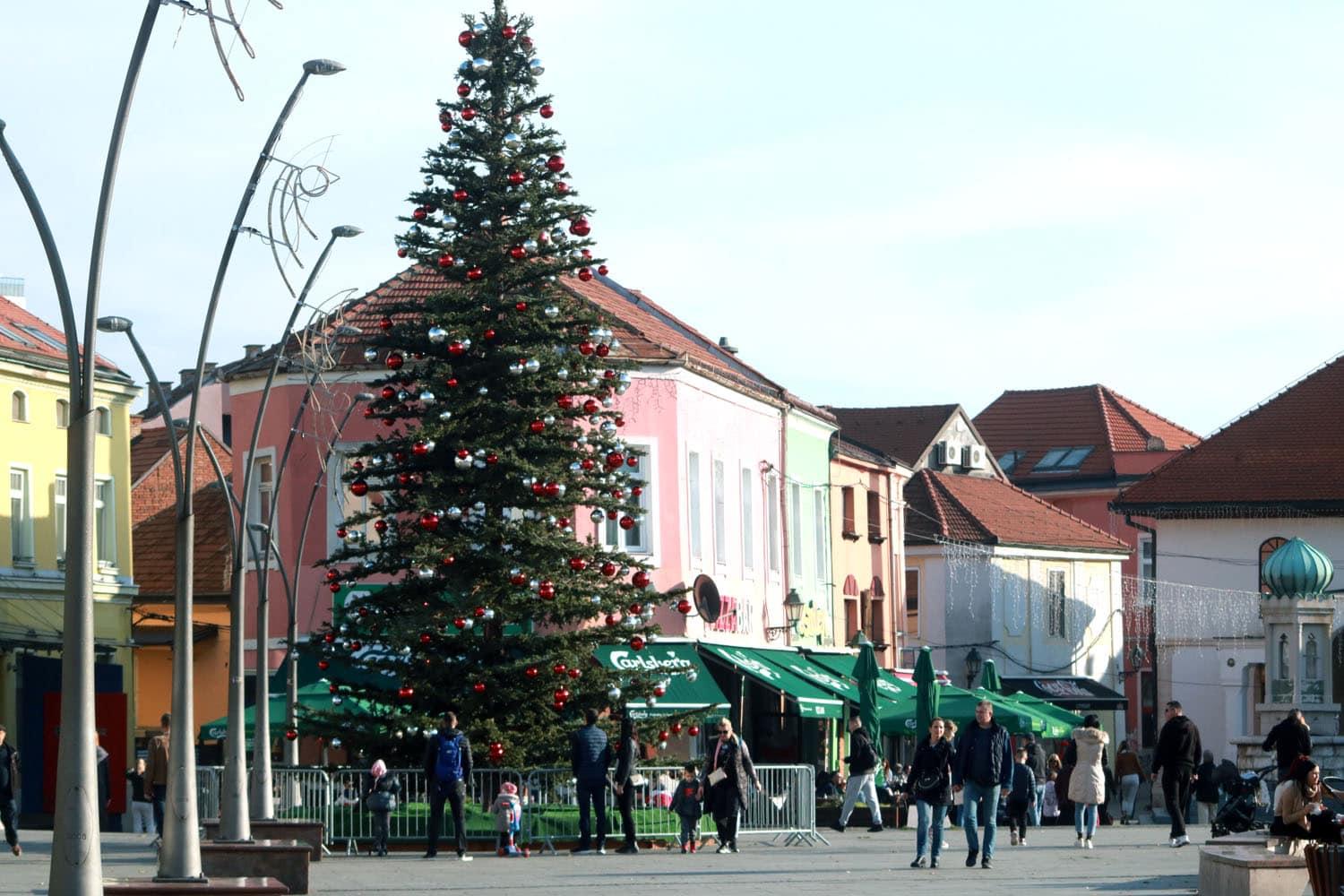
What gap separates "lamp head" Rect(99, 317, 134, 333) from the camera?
2947 centimetres

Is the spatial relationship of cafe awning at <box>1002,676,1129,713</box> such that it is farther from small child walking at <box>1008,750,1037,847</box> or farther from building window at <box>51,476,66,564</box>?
small child walking at <box>1008,750,1037,847</box>

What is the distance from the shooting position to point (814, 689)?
4575 centimetres

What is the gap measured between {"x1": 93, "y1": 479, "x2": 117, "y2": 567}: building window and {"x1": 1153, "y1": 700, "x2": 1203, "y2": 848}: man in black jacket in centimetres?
2769

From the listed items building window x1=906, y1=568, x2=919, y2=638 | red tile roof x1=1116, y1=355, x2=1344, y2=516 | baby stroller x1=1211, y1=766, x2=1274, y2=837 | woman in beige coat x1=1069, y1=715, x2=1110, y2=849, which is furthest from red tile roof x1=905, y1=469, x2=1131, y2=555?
baby stroller x1=1211, y1=766, x2=1274, y2=837

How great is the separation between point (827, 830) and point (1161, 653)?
101 ft

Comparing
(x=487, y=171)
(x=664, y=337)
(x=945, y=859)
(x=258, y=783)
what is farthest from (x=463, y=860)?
(x=664, y=337)

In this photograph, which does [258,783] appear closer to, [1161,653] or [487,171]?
[487,171]

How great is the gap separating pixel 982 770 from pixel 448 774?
6.16 meters

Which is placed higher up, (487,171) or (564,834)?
(487,171)

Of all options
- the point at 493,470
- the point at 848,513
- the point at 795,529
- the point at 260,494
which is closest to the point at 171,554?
the point at 260,494

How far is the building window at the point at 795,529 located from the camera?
52.9 m

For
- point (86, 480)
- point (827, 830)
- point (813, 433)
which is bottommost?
point (827, 830)

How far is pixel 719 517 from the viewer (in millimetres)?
48156

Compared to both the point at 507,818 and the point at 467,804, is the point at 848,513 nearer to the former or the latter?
the point at 467,804
